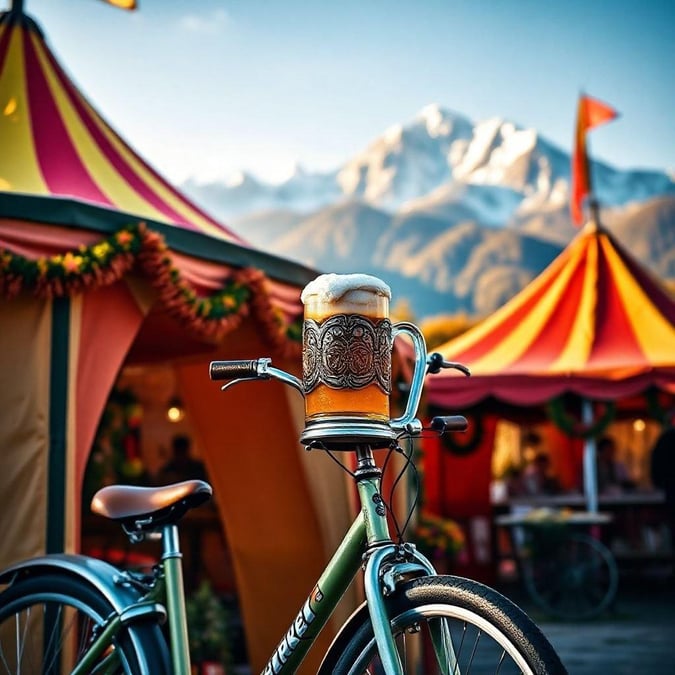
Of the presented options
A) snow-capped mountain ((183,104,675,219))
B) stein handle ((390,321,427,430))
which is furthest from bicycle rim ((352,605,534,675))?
snow-capped mountain ((183,104,675,219))

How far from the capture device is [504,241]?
3150 inches

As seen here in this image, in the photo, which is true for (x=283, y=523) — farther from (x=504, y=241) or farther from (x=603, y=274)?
(x=504, y=241)

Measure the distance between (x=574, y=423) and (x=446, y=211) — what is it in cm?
9088

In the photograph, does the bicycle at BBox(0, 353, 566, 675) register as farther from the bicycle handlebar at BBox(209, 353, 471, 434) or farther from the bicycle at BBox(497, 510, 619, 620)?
the bicycle at BBox(497, 510, 619, 620)

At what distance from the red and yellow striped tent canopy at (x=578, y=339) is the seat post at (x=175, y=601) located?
7483 millimetres

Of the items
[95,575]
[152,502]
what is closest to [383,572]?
[152,502]

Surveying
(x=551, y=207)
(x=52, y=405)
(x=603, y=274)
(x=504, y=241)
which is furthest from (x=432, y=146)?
(x=52, y=405)

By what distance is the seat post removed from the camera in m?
2.74

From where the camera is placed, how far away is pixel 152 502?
287 centimetres

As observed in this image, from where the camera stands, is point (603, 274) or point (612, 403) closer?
point (612, 403)

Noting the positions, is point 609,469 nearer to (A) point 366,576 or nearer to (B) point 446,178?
(A) point 366,576

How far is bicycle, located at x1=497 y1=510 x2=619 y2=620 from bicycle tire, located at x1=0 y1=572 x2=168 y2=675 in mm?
6633

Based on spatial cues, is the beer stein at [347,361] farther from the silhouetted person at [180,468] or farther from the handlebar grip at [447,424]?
the silhouetted person at [180,468]

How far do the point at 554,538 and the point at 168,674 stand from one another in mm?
7398
